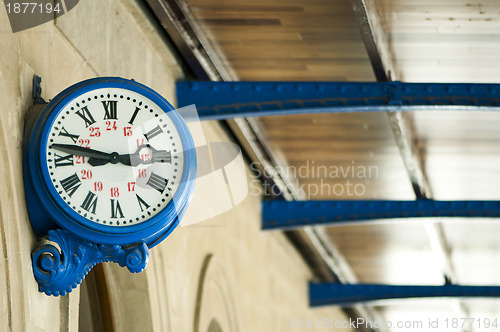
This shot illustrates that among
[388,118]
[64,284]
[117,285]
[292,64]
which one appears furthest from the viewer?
[388,118]

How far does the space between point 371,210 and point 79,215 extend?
7448mm

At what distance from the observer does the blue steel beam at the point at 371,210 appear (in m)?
12.1

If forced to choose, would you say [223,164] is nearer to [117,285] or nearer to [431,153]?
[431,153]

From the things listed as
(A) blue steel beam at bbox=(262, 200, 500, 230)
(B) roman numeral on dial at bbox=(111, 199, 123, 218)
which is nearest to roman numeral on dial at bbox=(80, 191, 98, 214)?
(B) roman numeral on dial at bbox=(111, 199, 123, 218)

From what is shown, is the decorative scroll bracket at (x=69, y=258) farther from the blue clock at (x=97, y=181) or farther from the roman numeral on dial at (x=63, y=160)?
the roman numeral on dial at (x=63, y=160)

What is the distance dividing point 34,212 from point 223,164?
19.9ft

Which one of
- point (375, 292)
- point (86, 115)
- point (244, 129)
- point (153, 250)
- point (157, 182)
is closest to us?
point (86, 115)

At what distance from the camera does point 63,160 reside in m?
5.42

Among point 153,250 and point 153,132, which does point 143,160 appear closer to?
point 153,132

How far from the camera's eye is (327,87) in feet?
29.6

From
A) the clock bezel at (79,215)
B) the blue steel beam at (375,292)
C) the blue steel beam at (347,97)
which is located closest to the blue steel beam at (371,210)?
the blue steel beam at (347,97)

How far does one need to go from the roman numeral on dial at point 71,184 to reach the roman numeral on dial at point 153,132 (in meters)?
0.49

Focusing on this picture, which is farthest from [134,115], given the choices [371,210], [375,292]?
[375,292]

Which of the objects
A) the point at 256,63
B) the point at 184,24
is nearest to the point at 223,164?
the point at 256,63
